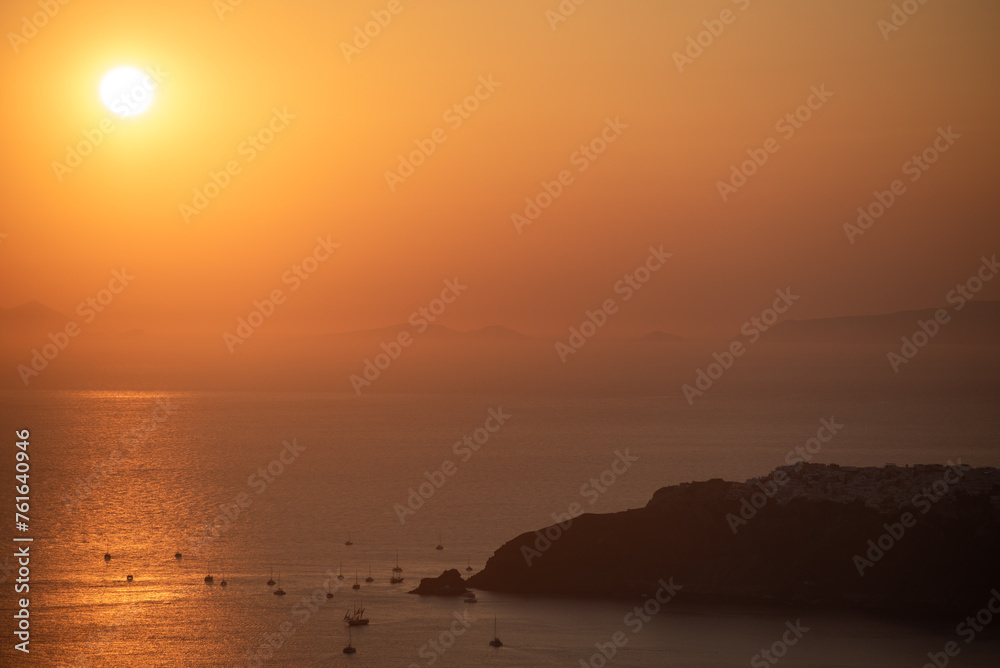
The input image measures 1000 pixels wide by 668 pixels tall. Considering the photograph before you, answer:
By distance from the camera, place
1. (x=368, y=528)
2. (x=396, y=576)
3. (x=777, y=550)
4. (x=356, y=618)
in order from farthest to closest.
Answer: (x=368, y=528) → (x=396, y=576) → (x=777, y=550) → (x=356, y=618)

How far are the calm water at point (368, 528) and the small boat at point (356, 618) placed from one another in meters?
0.49

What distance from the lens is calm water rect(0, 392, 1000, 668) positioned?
44219mm

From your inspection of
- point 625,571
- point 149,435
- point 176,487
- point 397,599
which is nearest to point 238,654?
point 397,599

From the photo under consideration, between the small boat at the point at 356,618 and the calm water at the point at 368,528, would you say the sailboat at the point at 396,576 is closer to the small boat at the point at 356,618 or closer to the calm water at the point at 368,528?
the calm water at the point at 368,528

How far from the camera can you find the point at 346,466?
4090 inches

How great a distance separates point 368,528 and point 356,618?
23219 mm

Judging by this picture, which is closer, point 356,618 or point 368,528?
point 356,618

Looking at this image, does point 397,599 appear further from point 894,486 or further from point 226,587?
point 894,486

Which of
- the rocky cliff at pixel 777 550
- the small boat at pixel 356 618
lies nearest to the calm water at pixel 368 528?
the small boat at pixel 356 618

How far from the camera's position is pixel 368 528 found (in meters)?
70.4

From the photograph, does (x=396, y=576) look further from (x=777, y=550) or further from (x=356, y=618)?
(x=777, y=550)

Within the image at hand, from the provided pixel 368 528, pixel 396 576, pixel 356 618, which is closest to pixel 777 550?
pixel 396 576

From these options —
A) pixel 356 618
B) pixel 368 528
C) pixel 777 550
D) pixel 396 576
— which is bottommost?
pixel 777 550

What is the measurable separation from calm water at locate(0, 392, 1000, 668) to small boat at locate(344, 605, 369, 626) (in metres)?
0.49
